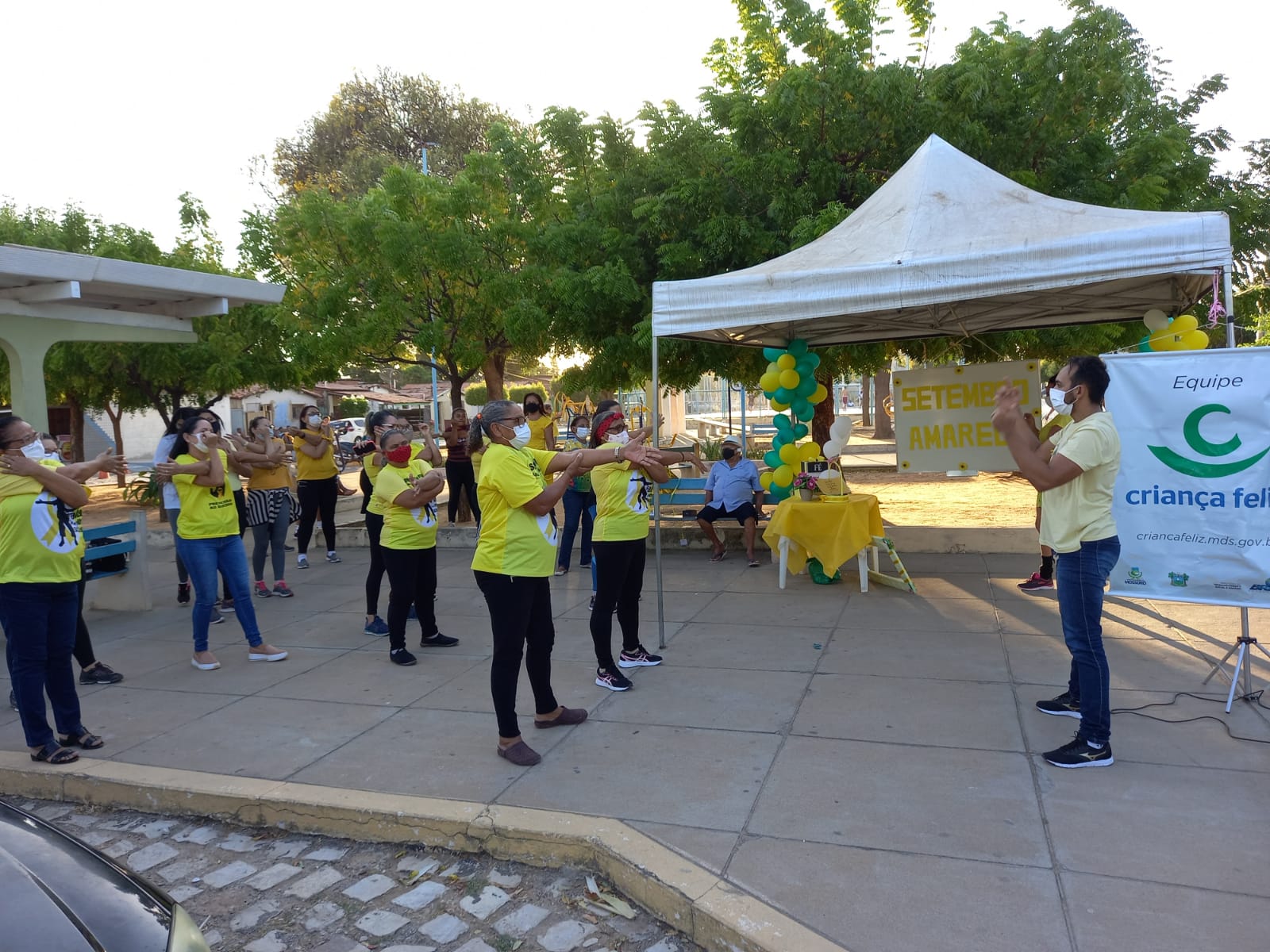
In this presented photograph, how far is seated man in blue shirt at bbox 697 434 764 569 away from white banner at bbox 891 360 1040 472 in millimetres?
1688

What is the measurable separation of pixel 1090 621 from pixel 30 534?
5243 mm

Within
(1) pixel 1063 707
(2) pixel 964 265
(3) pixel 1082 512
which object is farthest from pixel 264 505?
(3) pixel 1082 512

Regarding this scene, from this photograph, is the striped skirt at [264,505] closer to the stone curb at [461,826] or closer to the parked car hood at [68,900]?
the stone curb at [461,826]

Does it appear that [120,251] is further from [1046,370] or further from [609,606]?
[1046,370]

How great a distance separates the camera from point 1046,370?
1603cm

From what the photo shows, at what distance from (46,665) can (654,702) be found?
3.33 metres

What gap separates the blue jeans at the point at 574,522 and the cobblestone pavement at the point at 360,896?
5192mm

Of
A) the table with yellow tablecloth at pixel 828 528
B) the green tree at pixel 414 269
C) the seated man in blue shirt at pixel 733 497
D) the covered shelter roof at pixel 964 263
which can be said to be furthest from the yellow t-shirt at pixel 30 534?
the green tree at pixel 414 269

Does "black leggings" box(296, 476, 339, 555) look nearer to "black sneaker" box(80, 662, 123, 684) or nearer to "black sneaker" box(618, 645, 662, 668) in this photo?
"black sneaker" box(80, 662, 123, 684)

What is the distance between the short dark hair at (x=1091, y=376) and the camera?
4043 millimetres

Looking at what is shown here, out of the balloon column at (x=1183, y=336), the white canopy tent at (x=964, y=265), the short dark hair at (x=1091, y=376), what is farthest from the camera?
the balloon column at (x=1183, y=336)

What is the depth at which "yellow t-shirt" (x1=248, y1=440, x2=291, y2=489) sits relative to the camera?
8508 millimetres

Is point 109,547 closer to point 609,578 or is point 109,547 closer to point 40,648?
point 40,648

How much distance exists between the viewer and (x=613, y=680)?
18.1ft
